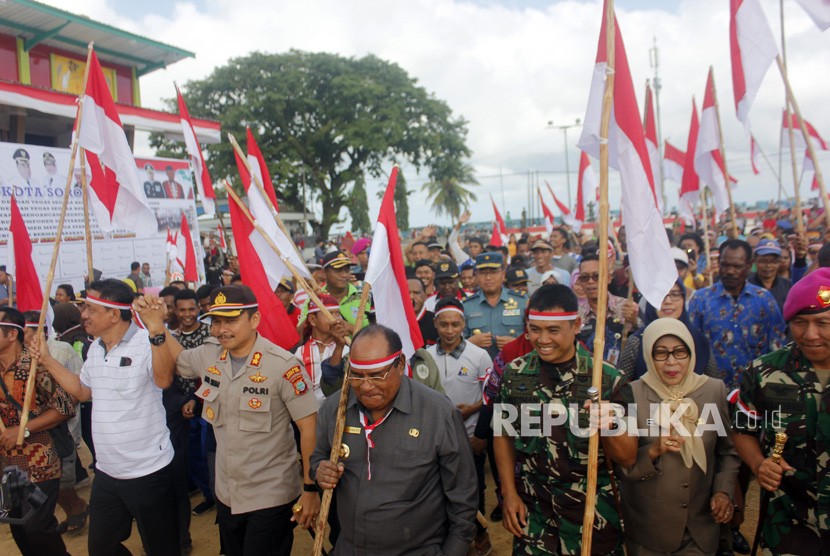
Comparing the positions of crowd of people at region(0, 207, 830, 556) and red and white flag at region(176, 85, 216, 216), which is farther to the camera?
red and white flag at region(176, 85, 216, 216)

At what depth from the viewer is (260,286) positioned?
4.45 meters

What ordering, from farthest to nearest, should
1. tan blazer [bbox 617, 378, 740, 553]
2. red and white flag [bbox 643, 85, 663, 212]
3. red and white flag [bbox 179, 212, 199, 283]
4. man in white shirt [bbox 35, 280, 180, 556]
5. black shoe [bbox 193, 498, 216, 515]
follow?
red and white flag [bbox 179, 212, 199, 283]
black shoe [bbox 193, 498, 216, 515]
red and white flag [bbox 643, 85, 663, 212]
man in white shirt [bbox 35, 280, 180, 556]
tan blazer [bbox 617, 378, 740, 553]

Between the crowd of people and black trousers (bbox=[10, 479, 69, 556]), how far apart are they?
0.5 inches

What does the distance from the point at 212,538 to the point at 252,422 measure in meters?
2.18

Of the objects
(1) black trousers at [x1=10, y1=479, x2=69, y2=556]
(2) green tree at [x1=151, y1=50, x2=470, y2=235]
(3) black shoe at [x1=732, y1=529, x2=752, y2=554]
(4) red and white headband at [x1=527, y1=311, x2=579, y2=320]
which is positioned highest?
(2) green tree at [x1=151, y1=50, x2=470, y2=235]

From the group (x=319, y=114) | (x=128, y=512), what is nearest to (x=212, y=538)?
(x=128, y=512)

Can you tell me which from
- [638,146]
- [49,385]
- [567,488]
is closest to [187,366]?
[49,385]

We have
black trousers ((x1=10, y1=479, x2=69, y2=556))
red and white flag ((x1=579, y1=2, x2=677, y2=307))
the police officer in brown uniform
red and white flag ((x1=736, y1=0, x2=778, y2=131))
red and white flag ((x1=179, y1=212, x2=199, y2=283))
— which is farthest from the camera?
red and white flag ((x1=179, y1=212, x2=199, y2=283))

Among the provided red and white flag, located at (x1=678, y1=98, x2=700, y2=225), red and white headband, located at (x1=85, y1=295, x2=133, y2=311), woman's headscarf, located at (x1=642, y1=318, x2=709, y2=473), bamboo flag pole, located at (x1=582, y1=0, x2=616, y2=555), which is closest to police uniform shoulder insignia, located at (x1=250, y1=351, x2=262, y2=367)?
red and white headband, located at (x1=85, y1=295, x2=133, y2=311)

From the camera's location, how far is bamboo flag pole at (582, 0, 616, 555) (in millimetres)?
2379

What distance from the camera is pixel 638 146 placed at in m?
3.00

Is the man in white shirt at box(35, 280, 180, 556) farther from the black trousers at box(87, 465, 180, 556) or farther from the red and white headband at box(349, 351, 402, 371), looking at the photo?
the red and white headband at box(349, 351, 402, 371)

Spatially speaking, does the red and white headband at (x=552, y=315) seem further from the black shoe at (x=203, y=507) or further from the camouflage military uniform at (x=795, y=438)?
the black shoe at (x=203, y=507)

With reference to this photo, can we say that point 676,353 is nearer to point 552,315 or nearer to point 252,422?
point 552,315
